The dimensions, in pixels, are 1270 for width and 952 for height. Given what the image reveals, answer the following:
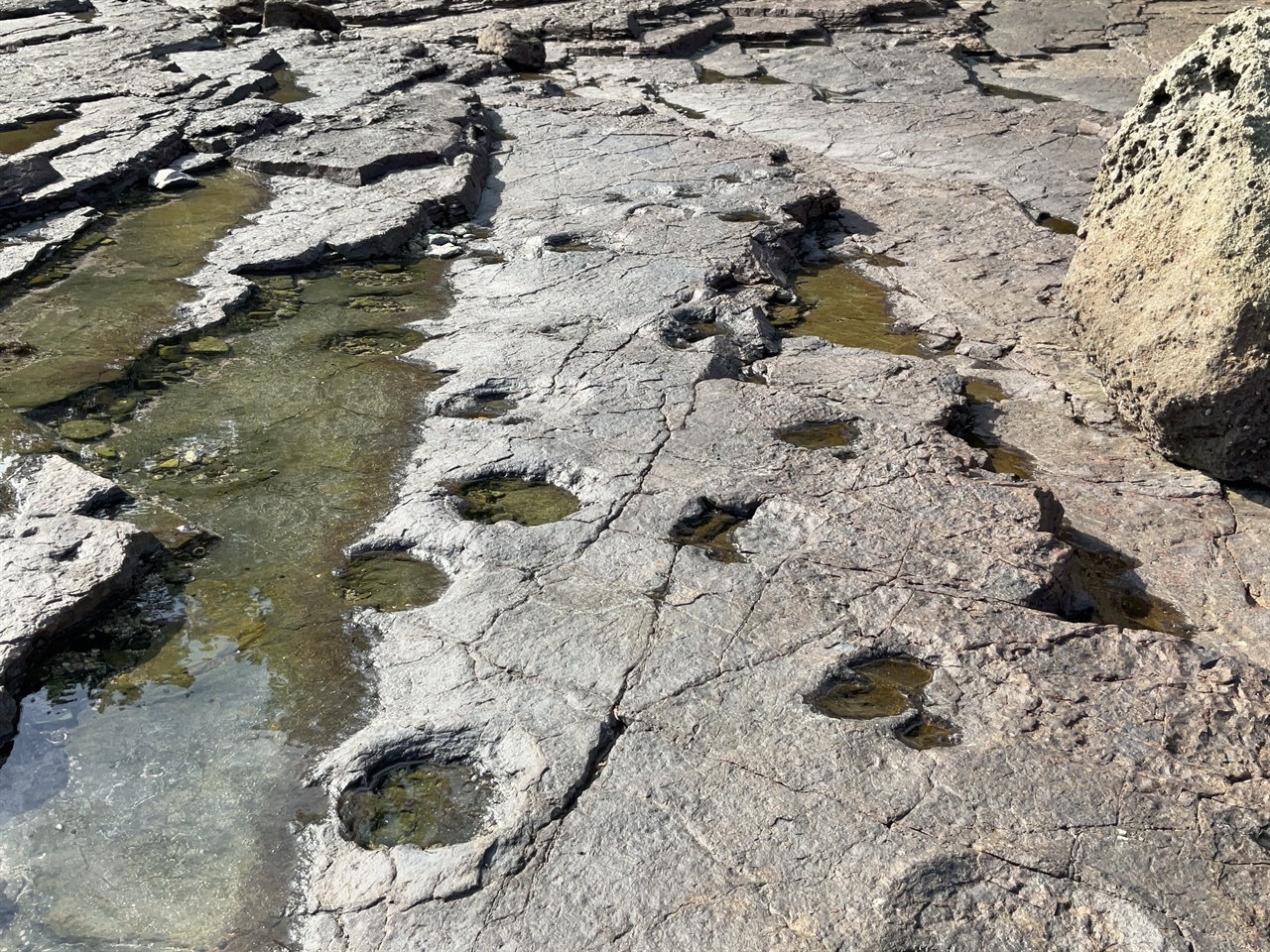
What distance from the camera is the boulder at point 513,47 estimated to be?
8.68 meters

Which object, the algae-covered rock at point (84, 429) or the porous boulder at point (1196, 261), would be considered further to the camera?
the algae-covered rock at point (84, 429)

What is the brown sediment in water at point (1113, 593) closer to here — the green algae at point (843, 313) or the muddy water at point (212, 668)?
the green algae at point (843, 313)

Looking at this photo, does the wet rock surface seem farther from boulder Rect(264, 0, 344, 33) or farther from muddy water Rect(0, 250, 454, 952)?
boulder Rect(264, 0, 344, 33)

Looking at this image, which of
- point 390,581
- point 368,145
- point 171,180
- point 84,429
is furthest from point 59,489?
point 368,145

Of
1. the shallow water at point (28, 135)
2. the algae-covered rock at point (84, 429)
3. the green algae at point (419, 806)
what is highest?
the shallow water at point (28, 135)

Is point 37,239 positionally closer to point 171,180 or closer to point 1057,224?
point 171,180

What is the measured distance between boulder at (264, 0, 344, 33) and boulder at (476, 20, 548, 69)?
1.75 metres

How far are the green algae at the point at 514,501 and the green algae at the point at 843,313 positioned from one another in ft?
4.84

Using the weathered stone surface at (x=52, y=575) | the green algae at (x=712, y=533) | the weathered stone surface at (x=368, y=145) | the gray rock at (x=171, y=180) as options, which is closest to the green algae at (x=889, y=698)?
the green algae at (x=712, y=533)

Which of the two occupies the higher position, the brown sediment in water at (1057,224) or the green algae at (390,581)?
the brown sediment in water at (1057,224)

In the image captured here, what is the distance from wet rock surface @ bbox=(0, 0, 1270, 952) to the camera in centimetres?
199

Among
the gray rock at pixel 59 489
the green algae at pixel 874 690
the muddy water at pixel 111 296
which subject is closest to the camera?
the green algae at pixel 874 690

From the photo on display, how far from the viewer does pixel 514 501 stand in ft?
10.5

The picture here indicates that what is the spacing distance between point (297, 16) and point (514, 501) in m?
8.10
